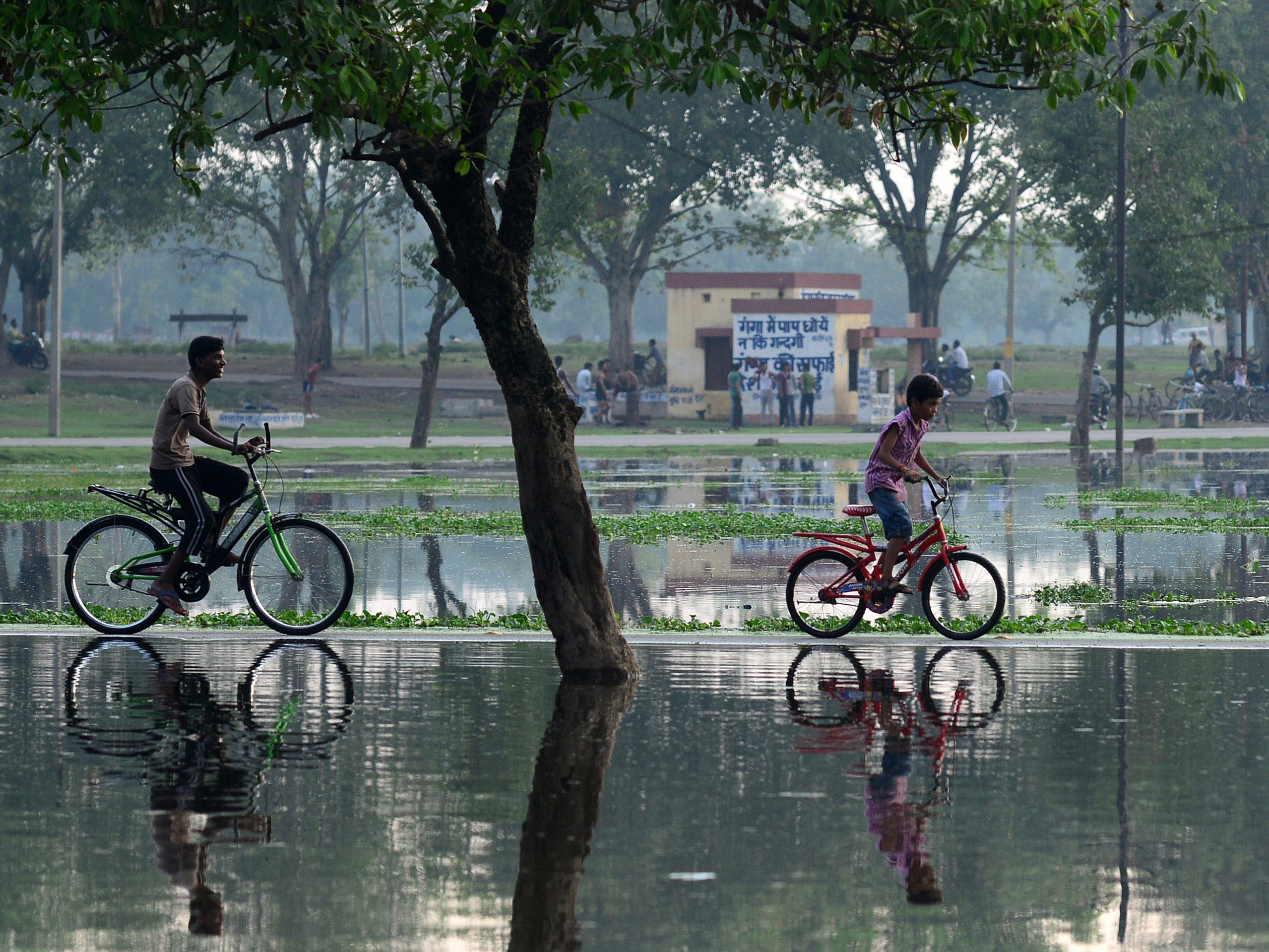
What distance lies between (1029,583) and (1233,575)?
1725 mm

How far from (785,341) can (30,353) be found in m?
23.5

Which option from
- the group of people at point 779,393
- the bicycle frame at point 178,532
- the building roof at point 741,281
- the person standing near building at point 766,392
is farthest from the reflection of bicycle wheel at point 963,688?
the building roof at point 741,281

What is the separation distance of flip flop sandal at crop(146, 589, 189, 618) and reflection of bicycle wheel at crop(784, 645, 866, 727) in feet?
12.3

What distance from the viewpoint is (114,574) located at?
11148mm

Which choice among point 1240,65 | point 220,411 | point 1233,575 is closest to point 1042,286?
point 1240,65

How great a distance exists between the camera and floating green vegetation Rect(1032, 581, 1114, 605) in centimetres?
1292

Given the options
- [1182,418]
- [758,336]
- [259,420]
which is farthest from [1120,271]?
[259,420]

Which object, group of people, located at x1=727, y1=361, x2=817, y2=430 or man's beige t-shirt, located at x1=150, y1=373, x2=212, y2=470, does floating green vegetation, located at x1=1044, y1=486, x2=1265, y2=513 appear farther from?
group of people, located at x1=727, y1=361, x2=817, y2=430

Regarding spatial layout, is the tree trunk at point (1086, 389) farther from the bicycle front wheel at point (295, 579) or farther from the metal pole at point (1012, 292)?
the bicycle front wheel at point (295, 579)

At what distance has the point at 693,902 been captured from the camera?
523 cm

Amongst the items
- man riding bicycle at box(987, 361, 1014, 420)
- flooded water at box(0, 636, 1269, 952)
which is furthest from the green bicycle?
man riding bicycle at box(987, 361, 1014, 420)

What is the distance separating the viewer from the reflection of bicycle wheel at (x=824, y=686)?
8.21m

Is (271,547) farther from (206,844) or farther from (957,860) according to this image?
(957,860)

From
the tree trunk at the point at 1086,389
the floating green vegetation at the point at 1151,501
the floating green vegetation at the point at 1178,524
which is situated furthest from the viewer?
the tree trunk at the point at 1086,389
